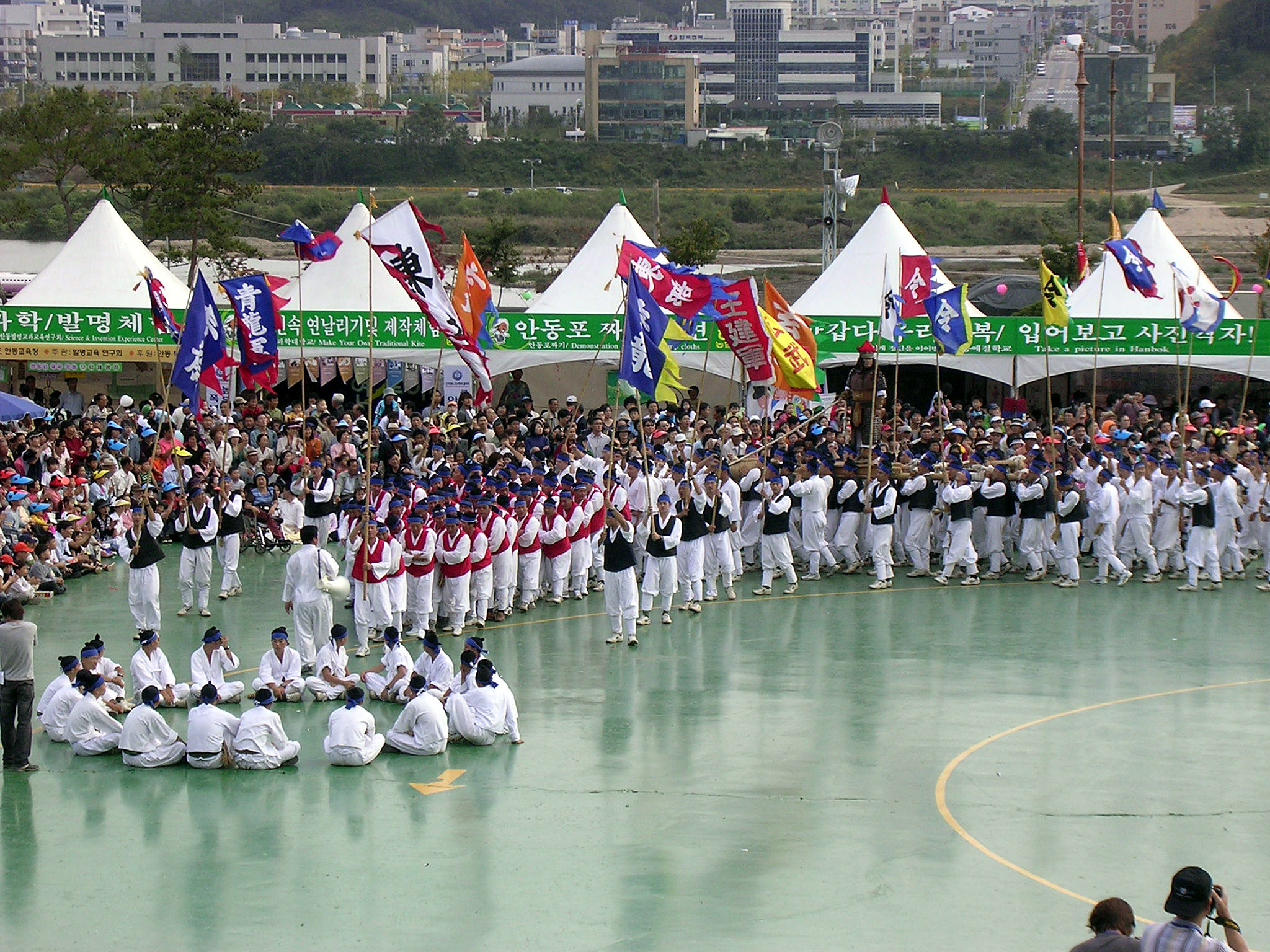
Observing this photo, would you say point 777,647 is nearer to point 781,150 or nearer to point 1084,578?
point 1084,578

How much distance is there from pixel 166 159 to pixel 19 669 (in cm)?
2392

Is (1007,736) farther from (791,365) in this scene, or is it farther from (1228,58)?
(1228,58)

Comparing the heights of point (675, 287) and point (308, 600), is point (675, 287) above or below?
above

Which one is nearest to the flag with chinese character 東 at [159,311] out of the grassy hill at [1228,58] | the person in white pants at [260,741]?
the person in white pants at [260,741]

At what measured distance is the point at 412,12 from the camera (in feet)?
589

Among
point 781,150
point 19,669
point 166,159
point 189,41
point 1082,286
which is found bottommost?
point 19,669

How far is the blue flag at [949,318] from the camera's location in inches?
826

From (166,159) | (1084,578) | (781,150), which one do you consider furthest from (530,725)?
(781,150)

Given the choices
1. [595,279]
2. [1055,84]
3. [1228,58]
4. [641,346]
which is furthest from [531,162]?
[641,346]

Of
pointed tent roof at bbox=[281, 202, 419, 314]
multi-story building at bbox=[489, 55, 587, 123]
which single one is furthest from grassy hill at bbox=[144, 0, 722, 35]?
pointed tent roof at bbox=[281, 202, 419, 314]

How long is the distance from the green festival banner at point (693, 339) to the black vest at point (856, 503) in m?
6.38

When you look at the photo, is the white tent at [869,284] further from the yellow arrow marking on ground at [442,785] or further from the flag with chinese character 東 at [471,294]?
the yellow arrow marking on ground at [442,785]

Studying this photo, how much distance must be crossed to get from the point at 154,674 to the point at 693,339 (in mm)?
12548

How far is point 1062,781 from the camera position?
10719mm
